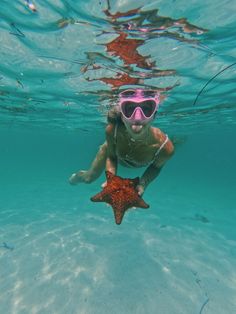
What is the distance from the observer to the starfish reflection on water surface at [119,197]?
16.1ft

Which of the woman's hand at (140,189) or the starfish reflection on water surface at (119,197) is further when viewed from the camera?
the woman's hand at (140,189)

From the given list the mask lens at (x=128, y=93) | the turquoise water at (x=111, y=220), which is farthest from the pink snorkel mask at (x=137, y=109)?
the mask lens at (x=128, y=93)

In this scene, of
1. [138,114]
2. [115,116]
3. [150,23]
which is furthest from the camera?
[150,23]

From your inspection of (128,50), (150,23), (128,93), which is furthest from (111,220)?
(150,23)

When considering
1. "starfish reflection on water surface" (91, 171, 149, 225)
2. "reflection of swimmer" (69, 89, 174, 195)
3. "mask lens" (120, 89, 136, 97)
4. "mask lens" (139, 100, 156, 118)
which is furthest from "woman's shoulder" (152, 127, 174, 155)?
"mask lens" (120, 89, 136, 97)

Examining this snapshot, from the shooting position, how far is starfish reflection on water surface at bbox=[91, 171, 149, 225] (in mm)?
4906

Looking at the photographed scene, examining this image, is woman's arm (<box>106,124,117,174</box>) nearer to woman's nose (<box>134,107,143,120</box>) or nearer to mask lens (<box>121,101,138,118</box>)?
mask lens (<box>121,101,138,118</box>)

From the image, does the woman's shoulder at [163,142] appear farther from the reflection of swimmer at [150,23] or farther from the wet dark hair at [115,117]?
the reflection of swimmer at [150,23]

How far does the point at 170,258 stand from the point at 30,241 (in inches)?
300

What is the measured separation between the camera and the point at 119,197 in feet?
16.1

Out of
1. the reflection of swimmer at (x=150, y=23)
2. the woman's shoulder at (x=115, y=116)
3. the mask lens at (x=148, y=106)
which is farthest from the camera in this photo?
the reflection of swimmer at (x=150, y=23)

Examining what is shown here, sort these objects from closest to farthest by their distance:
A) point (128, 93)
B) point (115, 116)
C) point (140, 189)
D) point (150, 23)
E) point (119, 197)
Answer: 1. point (119, 197)
2. point (140, 189)
3. point (115, 116)
4. point (150, 23)
5. point (128, 93)

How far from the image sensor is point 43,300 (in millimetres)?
9164

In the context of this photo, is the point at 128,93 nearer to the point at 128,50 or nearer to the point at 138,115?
the point at 128,50
